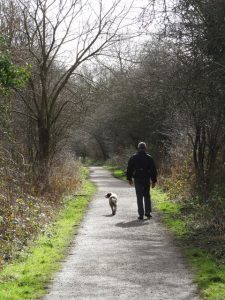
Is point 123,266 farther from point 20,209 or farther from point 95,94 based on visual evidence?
point 95,94

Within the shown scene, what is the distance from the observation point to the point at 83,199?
66.7 ft

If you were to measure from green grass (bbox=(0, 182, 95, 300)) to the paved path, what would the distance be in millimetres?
208

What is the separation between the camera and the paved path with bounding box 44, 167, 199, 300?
719 centimetres

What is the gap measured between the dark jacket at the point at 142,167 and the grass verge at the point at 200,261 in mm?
1299

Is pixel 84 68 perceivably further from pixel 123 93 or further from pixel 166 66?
pixel 123 93

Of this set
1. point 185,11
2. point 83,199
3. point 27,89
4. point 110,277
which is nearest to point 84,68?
point 27,89

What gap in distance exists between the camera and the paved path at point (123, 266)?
7188 millimetres

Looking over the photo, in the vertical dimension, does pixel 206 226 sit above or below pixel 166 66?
below

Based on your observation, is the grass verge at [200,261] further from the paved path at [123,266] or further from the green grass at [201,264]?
the paved path at [123,266]

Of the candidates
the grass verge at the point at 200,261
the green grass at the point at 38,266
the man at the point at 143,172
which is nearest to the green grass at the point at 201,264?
the grass verge at the point at 200,261

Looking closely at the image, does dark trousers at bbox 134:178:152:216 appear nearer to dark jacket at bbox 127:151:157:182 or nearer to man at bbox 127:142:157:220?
man at bbox 127:142:157:220

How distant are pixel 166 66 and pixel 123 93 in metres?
19.9

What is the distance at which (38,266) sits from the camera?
8.85 m

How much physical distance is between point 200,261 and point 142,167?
228 inches
